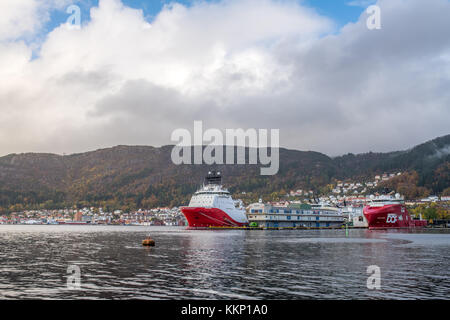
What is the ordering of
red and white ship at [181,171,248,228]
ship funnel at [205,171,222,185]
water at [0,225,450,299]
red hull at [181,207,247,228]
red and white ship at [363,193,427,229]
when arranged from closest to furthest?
water at [0,225,450,299], red hull at [181,207,247,228], red and white ship at [181,171,248,228], red and white ship at [363,193,427,229], ship funnel at [205,171,222,185]

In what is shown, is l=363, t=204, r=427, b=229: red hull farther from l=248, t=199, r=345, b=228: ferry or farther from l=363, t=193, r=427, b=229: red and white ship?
l=248, t=199, r=345, b=228: ferry

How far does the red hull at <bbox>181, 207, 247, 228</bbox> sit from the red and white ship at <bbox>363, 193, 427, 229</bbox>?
36774mm

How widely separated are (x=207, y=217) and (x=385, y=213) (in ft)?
156

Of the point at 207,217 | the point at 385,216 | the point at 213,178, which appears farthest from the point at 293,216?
the point at 207,217

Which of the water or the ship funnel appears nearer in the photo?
the water

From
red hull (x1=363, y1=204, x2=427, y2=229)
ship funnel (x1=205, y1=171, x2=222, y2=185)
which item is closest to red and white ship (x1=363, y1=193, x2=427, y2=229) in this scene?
red hull (x1=363, y1=204, x2=427, y2=229)

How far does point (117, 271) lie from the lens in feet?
90.6

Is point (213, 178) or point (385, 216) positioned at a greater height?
point (213, 178)

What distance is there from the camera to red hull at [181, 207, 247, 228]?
108 metres

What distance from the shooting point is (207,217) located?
10944 centimetres

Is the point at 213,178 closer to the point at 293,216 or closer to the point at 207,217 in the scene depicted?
the point at 207,217
